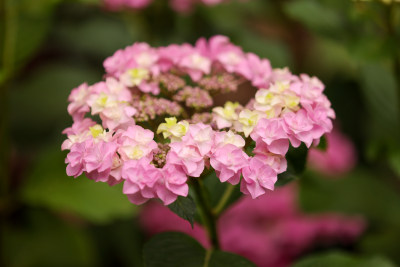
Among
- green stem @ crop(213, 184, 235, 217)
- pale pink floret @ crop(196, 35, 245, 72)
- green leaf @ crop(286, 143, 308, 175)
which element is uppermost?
pale pink floret @ crop(196, 35, 245, 72)

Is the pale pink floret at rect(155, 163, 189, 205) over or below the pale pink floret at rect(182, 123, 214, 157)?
below

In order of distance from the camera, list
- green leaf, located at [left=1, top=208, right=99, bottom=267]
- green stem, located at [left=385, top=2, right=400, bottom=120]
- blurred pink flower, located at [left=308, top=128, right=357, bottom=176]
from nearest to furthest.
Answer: green stem, located at [left=385, top=2, right=400, bottom=120] → green leaf, located at [left=1, top=208, right=99, bottom=267] → blurred pink flower, located at [left=308, top=128, right=357, bottom=176]

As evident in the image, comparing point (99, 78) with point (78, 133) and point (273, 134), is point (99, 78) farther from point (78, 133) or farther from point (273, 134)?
point (273, 134)

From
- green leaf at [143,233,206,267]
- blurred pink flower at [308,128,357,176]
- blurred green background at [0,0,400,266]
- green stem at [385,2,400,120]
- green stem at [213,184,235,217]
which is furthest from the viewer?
blurred pink flower at [308,128,357,176]

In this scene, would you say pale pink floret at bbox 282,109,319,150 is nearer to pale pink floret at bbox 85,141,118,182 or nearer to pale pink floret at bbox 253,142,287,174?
pale pink floret at bbox 253,142,287,174

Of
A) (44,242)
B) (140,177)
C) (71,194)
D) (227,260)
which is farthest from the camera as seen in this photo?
(44,242)

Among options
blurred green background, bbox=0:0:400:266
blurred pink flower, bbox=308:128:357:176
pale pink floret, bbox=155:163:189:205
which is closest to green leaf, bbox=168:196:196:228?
pale pink floret, bbox=155:163:189:205

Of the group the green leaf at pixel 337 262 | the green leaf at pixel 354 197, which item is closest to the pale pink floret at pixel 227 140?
the green leaf at pixel 337 262

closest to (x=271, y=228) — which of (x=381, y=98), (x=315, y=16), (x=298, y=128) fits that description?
(x=381, y=98)
